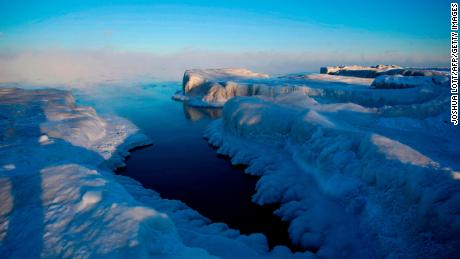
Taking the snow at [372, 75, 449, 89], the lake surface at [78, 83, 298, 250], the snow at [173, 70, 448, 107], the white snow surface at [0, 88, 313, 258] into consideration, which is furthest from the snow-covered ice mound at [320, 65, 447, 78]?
the white snow surface at [0, 88, 313, 258]

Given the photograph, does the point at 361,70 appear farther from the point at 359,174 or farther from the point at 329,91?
the point at 359,174

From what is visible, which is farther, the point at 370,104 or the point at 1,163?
the point at 370,104

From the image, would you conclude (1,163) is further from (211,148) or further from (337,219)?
(337,219)

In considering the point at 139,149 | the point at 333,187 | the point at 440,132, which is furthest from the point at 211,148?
the point at 440,132

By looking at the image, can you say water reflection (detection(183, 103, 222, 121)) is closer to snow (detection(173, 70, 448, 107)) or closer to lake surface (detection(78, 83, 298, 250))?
snow (detection(173, 70, 448, 107))

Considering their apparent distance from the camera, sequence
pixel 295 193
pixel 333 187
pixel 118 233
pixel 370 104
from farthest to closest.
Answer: pixel 370 104, pixel 295 193, pixel 333 187, pixel 118 233

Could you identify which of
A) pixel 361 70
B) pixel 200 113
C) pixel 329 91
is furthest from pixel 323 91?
pixel 361 70

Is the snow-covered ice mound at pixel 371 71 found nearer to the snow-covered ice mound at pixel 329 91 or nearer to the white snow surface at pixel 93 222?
the snow-covered ice mound at pixel 329 91

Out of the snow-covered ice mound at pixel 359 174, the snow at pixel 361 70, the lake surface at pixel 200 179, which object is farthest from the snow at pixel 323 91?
the lake surface at pixel 200 179

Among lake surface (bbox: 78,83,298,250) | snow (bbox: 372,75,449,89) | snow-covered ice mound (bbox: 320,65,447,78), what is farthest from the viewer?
snow-covered ice mound (bbox: 320,65,447,78)
